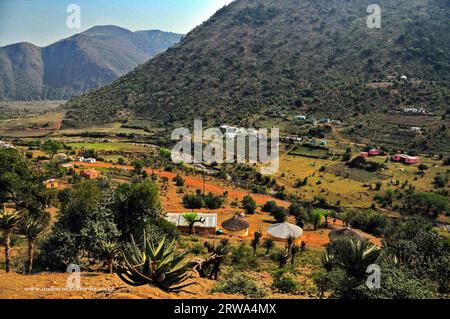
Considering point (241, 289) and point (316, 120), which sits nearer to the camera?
point (241, 289)

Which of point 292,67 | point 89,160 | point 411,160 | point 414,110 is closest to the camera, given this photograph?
point 89,160

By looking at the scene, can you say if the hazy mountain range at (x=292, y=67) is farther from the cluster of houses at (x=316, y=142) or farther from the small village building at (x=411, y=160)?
the small village building at (x=411, y=160)

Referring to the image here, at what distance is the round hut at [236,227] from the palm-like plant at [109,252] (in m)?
12.7

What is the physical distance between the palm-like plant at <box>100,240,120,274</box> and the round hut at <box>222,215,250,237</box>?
12674 millimetres

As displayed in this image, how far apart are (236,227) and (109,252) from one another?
1372 cm

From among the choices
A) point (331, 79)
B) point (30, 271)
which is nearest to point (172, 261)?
point (30, 271)

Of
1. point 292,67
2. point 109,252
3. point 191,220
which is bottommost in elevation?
point 191,220

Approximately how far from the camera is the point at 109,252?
9727 millimetres

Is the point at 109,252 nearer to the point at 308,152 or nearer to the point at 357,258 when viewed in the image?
the point at 357,258

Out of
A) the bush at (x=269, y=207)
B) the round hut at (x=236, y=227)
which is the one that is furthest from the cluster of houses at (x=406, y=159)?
the round hut at (x=236, y=227)

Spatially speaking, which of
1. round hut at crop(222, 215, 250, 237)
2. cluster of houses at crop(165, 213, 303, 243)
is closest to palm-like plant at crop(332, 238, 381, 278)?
cluster of houses at crop(165, 213, 303, 243)

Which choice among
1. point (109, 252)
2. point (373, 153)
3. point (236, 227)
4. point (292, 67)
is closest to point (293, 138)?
point (373, 153)

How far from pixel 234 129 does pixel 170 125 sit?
71.0 ft

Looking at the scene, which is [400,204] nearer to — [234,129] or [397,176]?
[397,176]
